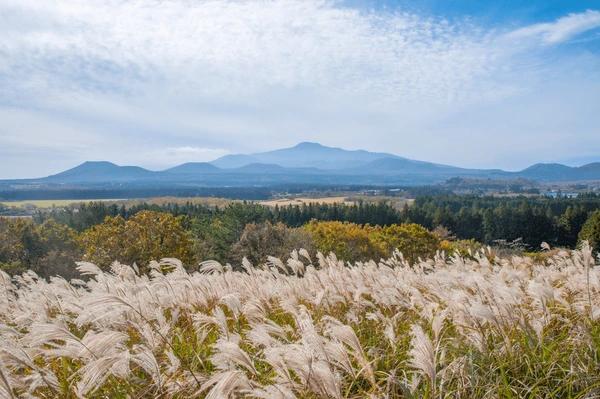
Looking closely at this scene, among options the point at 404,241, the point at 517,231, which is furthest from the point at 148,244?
the point at 517,231

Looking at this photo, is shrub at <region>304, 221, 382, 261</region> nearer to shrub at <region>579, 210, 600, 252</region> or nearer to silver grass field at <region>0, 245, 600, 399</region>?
shrub at <region>579, 210, 600, 252</region>

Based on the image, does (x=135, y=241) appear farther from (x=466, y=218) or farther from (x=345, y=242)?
(x=466, y=218)

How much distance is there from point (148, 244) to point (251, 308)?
30.6 m

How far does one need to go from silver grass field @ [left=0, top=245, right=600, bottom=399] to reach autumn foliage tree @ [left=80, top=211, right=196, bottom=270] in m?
26.9

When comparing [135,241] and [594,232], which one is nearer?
[135,241]

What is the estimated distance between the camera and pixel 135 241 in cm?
3209

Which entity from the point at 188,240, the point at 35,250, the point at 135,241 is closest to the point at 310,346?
the point at 135,241

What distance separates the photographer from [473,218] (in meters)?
93.4

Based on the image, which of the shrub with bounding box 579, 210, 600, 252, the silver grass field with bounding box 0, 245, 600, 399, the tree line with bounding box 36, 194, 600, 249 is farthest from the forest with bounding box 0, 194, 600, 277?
the silver grass field with bounding box 0, 245, 600, 399

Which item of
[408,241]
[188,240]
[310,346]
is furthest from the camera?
[408,241]

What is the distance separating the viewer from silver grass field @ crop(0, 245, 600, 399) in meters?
2.11

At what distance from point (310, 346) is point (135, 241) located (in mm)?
32396

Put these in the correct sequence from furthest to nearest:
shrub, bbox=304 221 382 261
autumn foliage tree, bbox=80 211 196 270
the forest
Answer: shrub, bbox=304 221 382 261, the forest, autumn foliage tree, bbox=80 211 196 270

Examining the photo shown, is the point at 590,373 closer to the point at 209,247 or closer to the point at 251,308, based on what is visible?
the point at 251,308
